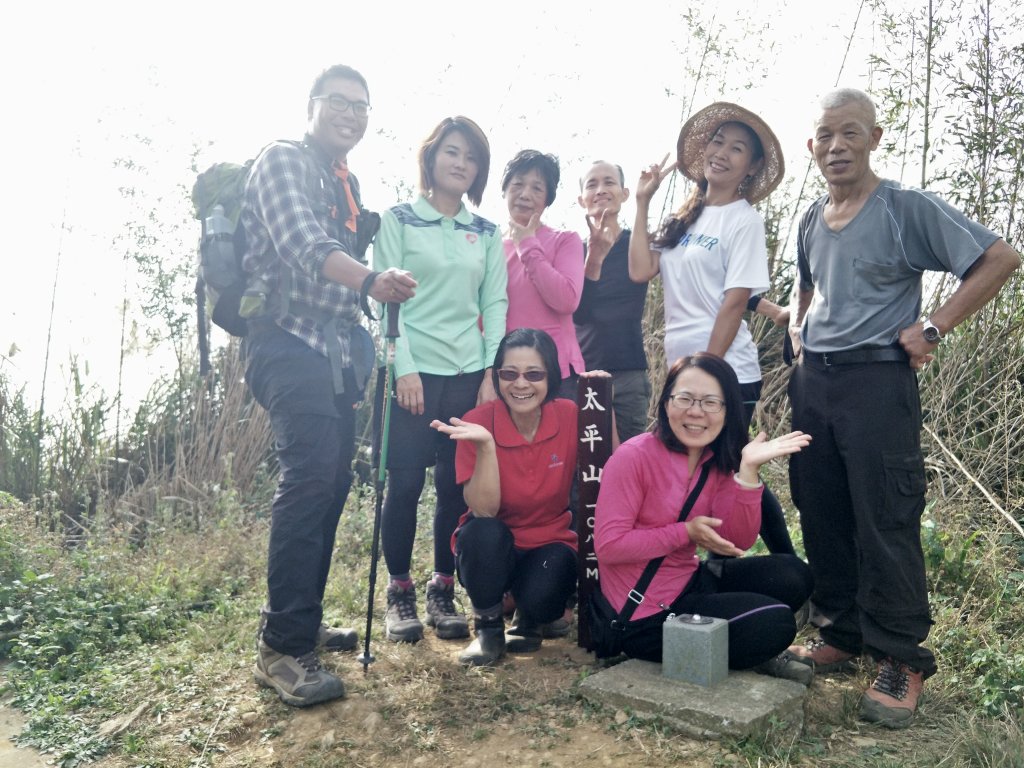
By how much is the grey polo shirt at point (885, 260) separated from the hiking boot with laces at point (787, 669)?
1092 millimetres

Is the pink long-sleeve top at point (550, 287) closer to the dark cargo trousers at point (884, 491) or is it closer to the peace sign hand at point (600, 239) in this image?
the peace sign hand at point (600, 239)

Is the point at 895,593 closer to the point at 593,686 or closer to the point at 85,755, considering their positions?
the point at 593,686

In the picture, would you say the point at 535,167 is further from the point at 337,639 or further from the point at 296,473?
the point at 337,639

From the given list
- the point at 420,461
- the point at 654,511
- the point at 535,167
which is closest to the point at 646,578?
the point at 654,511

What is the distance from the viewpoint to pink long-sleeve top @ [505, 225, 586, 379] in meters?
3.71

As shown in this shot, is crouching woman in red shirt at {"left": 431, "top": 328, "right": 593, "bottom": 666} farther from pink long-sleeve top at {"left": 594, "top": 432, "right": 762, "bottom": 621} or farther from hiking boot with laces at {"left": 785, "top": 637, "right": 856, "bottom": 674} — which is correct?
hiking boot with laces at {"left": 785, "top": 637, "right": 856, "bottom": 674}

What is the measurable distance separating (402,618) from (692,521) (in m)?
1.37

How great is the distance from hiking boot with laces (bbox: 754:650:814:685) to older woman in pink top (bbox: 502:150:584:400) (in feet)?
4.19

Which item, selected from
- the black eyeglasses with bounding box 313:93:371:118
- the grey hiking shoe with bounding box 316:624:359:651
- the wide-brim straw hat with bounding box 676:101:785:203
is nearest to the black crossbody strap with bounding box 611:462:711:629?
the grey hiking shoe with bounding box 316:624:359:651

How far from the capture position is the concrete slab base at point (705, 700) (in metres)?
2.67

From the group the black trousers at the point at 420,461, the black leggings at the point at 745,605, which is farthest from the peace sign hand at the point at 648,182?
the black leggings at the point at 745,605

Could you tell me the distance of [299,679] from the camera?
3.01 metres

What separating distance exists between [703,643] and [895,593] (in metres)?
0.64

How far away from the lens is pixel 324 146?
335 cm
